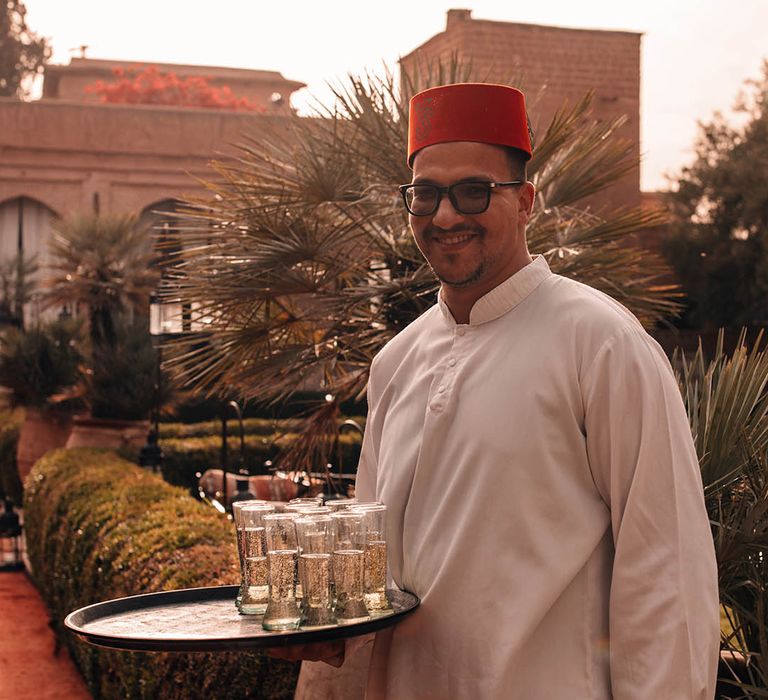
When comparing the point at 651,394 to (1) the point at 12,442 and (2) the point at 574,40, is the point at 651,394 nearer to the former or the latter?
(1) the point at 12,442

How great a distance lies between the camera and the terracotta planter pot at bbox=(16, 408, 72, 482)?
14102 mm

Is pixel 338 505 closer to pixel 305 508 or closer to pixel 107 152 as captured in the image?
pixel 305 508

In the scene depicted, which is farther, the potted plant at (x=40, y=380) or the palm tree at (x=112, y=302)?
the potted plant at (x=40, y=380)

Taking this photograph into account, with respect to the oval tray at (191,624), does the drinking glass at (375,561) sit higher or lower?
higher

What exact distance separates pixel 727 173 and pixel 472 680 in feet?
79.2

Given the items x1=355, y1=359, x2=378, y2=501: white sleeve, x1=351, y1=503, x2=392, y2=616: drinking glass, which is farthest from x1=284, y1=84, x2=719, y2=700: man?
x1=355, y1=359, x2=378, y2=501: white sleeve

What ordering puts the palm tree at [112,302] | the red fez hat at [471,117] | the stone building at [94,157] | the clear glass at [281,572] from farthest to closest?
the stone building at [94,157]
the palm tree at [112,302]
the red fez hat at [471,117]
the clear glass at [281,572]

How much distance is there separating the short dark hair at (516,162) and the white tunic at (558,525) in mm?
219

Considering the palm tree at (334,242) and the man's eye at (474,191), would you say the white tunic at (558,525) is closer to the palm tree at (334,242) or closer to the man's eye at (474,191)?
the man's eye at (474,191)

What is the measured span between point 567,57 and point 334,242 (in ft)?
58.5

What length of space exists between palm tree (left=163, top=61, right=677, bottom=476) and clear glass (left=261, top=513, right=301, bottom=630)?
12.4ft

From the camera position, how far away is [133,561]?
17.8ft

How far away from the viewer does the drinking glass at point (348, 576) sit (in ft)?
7.23

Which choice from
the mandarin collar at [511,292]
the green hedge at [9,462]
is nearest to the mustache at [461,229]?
the mandarin collar at [511,292]
